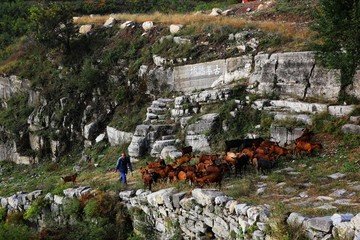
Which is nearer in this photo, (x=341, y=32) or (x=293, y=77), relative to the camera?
(x=341, y=32)

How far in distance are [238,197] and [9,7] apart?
4040 cm

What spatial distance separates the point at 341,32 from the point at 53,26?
18.5 meters

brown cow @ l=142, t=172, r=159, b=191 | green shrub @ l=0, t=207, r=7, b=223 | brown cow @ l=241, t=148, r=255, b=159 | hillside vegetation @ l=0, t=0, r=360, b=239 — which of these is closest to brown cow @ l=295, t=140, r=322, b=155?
hillside vegetation @ l=0, t=0, r=360, b=239

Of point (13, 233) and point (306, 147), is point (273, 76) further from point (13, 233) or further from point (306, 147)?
point (13, 233)

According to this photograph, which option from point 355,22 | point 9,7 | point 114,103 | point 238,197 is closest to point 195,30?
point 114,103

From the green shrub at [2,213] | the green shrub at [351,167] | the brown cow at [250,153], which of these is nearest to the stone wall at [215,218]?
the brown cow at [250,153]

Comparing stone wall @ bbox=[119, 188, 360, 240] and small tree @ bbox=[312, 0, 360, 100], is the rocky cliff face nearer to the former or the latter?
small tree @ bbox=[312, 0, 360, 100]

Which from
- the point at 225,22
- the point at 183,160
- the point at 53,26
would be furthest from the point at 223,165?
the point at 53,26

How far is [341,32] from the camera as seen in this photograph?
46.5ft

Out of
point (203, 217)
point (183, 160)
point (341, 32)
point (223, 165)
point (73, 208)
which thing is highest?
point (341, 32)

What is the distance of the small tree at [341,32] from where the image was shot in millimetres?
13742

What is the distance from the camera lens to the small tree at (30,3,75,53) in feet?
87.3

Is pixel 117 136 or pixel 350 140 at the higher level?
pixel 350 140

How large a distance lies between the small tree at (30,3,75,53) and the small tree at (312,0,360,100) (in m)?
17.0
